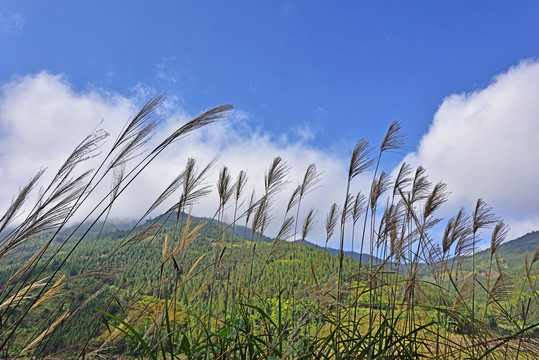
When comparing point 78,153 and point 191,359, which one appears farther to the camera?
point 78,153

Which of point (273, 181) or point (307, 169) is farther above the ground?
point (307, 169)

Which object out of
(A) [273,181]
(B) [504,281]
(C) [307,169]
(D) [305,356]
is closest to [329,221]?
(C) [307,169]

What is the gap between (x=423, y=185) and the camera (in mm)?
3229

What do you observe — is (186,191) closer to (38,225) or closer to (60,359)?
(38,225)

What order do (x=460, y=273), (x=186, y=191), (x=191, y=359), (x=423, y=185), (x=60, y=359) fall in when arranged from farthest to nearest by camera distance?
(x=460, y=273), (x=423, y=185), (x=186, y=191), (x=60, y=359), (x=191, y=359)

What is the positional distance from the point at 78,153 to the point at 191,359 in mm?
1031

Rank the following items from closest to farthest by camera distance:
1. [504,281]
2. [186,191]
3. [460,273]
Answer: [186,191] → [504,281] → [460,273]

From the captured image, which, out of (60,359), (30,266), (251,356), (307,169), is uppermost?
(307,169)

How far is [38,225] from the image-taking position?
1476 millimetres

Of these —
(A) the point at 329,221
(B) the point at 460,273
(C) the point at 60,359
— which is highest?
(A) the point at 329,221

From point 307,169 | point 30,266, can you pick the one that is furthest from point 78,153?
point 307,169

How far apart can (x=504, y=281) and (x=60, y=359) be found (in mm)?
3791

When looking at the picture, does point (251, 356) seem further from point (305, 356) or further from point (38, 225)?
point (38, 225)

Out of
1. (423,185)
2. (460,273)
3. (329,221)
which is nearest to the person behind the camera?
(423,185)
